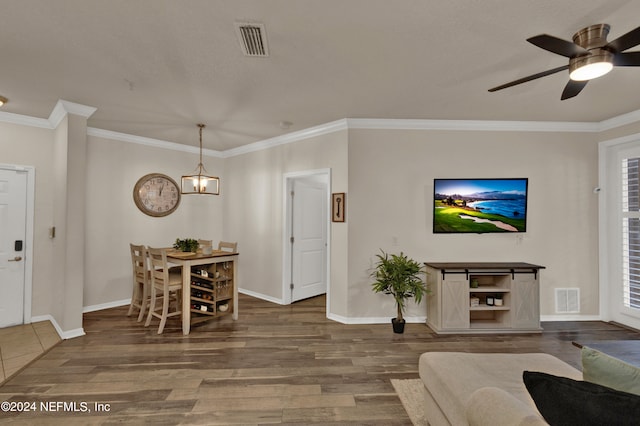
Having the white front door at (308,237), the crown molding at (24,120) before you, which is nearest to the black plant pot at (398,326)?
the white front door at (308,237)

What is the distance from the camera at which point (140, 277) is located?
4.00 meters

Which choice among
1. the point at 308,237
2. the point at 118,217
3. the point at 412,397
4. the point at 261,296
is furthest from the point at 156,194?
the point at 412,397

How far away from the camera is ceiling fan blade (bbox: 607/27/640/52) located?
5.40ft

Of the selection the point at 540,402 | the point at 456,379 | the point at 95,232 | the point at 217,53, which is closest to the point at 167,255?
the point at 95,232

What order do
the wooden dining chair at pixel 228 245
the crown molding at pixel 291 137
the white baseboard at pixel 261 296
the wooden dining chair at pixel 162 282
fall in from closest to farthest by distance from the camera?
the wooden dining chair at pixel 162 282 < the crown molding at pixel 291 137 < the wooden dining chair at pixel 228 245 < the white baseboard at pixel 261 296

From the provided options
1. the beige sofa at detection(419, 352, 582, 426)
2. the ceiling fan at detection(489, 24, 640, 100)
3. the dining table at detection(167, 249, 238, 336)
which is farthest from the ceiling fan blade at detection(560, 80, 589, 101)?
the dining table at detection(167, 249, 238, 336)

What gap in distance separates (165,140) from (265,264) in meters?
2.73

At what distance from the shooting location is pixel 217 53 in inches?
93.4

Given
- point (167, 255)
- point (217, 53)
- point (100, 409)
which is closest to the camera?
point (100, 409)

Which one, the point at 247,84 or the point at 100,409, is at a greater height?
the point at 247,84

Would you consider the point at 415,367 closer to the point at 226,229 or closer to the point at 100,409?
the point at 100,409

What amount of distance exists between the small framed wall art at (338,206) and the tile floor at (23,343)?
351 cm

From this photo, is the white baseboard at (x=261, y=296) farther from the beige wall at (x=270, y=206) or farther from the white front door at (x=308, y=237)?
the white front door at (x=308, y=237)

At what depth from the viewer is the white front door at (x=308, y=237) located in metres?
4.99
